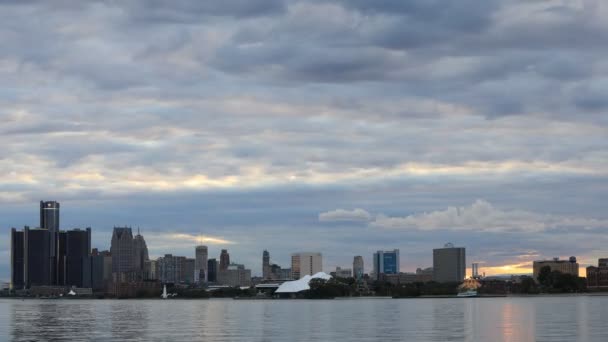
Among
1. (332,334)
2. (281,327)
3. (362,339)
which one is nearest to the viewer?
(362,339)

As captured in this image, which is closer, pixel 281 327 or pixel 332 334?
pixel 332 334

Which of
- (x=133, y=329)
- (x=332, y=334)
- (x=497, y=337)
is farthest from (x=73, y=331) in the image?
(x=497, y=337)

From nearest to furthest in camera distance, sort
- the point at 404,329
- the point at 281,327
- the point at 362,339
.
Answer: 1. the point at 362,339
2. the point at 404,329
3. the point at 281,327

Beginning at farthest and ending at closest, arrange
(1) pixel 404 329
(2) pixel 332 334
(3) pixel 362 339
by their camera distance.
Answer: (1) pixel 404 329
(2) pixel 332 334
(3) pixel 362 339

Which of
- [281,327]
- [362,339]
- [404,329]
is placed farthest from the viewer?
[281,327]

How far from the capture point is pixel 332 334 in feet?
355

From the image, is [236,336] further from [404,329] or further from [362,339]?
[404,329]

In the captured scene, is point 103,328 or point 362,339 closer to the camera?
point 362,339

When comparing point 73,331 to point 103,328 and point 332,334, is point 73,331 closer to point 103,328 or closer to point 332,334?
point 103,328

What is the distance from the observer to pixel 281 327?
412 feet

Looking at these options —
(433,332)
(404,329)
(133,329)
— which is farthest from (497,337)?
(133,329)

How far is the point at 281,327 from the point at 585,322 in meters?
40.3

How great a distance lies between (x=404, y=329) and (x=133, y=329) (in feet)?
110

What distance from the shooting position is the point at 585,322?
424 feet
